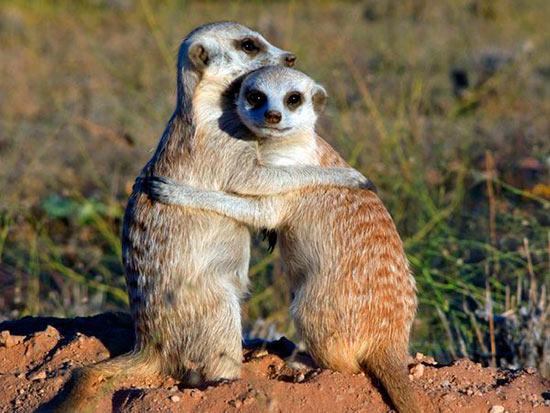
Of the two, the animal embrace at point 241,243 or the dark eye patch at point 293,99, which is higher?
the dark eye patch at point 293,99

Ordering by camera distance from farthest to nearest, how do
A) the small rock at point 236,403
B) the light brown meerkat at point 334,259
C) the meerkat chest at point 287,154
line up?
the meerkat chest at point 287,154 < the light brown meerkat at point 334,259 < the small rock at point 236,403

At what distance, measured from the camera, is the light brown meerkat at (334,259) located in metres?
3.26

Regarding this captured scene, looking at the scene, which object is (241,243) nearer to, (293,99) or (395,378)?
(293,99)

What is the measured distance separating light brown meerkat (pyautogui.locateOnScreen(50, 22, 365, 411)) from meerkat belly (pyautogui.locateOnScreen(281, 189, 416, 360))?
17 cm

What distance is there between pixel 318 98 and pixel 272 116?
0.56 metres

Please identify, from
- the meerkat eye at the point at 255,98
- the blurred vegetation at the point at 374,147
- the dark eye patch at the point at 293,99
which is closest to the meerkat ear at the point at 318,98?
the dark eye patch at the point at 293,99

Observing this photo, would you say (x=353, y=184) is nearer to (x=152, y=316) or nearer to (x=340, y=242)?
(x=340, y=242)

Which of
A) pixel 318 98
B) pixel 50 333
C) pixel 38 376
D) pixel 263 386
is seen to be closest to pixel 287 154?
pixel 318 98

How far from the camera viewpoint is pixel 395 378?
3.15m

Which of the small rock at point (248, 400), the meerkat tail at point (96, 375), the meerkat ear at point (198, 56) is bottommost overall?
the meerkat tail at point (96, 375)

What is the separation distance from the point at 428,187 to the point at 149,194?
416cm

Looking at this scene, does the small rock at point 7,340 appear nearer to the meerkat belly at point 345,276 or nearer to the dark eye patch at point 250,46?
the meerkat belly at point 345,276

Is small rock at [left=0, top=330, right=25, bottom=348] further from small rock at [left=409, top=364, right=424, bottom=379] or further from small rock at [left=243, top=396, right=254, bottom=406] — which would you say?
small rock at [left=409, top=364, right=424, bottom=379]

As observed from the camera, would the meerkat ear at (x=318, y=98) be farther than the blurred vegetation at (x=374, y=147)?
No
